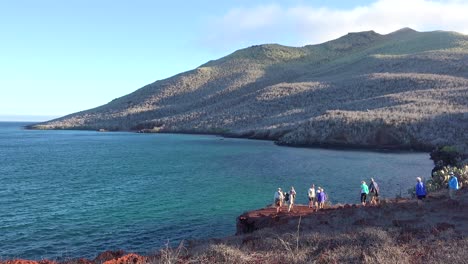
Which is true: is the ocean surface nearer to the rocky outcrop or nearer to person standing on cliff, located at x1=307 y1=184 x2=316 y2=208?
the rocky outcrop

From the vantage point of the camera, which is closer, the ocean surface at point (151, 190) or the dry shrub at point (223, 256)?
the dry shrub at point (223, 256)

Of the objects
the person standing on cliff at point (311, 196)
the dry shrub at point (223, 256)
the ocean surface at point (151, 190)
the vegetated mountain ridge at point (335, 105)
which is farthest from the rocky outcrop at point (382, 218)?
the vegetated mountain ridge at point (335, 105)

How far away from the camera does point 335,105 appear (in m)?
115

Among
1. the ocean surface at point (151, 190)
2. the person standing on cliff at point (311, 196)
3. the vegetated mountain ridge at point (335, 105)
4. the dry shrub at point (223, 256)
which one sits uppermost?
the vegetated mountain ridge at point (335, 105)

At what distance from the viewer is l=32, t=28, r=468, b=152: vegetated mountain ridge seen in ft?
274

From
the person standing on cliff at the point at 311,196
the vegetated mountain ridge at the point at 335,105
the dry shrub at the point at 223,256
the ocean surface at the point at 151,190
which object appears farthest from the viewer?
the vegetated mountain ridge at the point at 335,105

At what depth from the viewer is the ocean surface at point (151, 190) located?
25.7 metres

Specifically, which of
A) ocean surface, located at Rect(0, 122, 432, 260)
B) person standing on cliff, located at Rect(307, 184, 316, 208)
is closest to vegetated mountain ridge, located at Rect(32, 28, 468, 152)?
ocean surface, located at Rect(0, 122, 432, 260)

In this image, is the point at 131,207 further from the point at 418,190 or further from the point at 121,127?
the point at 121,127

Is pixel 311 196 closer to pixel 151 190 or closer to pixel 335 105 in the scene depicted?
pixel 151 190

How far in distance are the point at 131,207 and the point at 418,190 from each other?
2069 centimetres

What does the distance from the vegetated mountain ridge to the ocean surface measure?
14920mm

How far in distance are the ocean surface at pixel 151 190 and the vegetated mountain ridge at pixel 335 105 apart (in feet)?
49.0

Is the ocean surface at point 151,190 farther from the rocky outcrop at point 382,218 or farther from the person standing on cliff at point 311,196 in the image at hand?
the person standing on cliff at point 311,196
